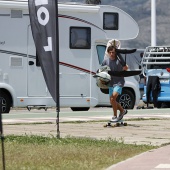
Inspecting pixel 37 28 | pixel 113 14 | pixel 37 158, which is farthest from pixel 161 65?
pixel 37 158

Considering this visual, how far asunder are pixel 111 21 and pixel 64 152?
13.7m

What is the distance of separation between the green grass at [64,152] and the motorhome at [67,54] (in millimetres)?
9753

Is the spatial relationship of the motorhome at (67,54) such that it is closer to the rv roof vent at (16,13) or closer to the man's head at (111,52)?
the rv roof vent at (16,13)

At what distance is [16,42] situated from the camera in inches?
933

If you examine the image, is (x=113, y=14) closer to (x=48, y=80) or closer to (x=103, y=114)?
(x=103, y=114)

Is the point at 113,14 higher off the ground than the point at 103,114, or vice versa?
the point at 113,14

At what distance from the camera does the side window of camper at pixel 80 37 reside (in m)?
24.8

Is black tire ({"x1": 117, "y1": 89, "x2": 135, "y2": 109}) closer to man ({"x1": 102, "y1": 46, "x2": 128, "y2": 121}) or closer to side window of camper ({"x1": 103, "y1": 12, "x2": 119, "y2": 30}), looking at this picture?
side window of camper ({"x1": 103, "y1": 12, "x2": 119, "y2": 30})

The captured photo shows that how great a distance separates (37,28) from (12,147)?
6.70 feet

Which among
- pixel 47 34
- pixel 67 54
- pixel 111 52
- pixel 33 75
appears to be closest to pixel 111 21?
pixel 67 54

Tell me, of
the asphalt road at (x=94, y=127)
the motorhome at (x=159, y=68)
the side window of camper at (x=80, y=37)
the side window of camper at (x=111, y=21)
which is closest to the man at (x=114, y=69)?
the asphalt road at (x=94, y=127)

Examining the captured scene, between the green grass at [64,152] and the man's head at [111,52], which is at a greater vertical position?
the man's head at [111,52]

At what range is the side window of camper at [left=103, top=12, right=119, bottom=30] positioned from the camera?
2511 centimetres

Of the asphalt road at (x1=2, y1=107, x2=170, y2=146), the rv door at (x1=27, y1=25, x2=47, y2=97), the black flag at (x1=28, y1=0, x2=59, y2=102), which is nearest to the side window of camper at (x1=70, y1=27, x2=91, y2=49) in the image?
the rv door at (x1=27, y1=25, x2=47, y2=97)
